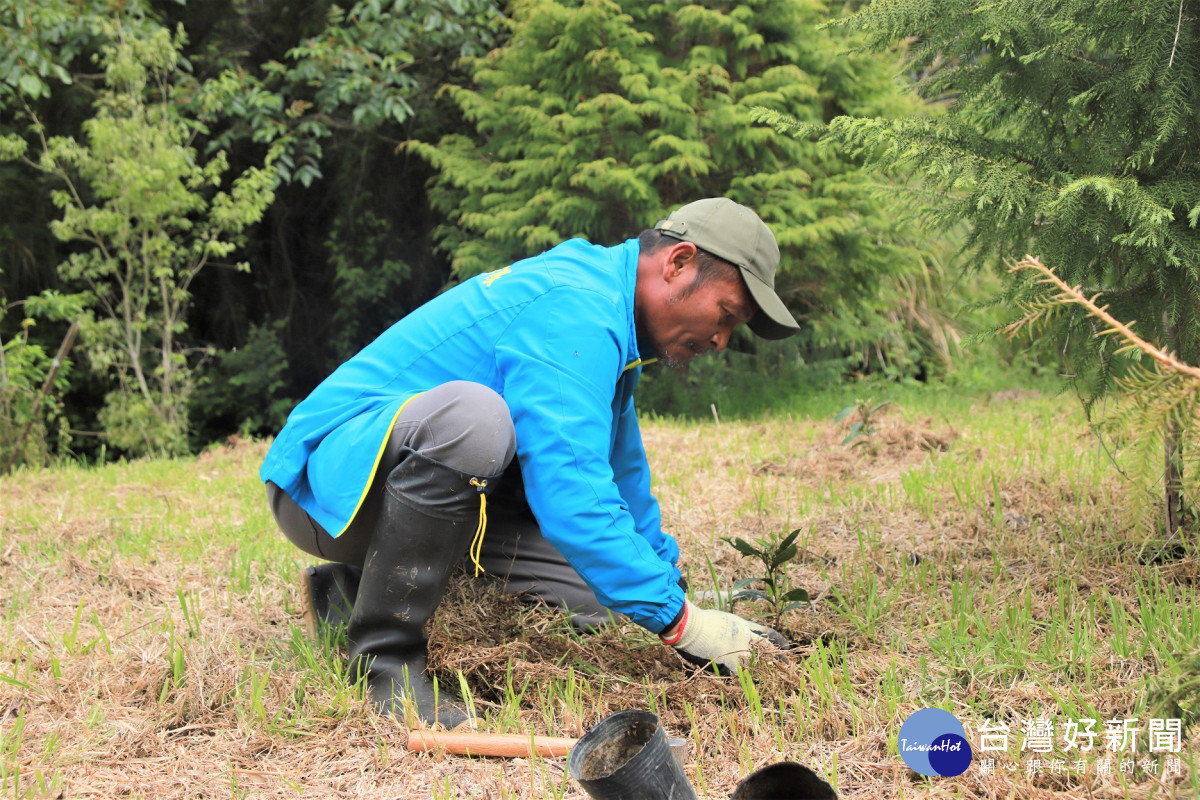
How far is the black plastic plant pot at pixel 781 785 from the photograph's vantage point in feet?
4.97

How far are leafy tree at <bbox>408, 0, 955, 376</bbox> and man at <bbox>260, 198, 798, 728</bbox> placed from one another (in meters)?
4.55

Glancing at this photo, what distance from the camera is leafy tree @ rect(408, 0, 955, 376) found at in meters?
6.83

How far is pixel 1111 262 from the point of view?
2535 mm

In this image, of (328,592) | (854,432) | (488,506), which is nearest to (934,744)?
(488,506)

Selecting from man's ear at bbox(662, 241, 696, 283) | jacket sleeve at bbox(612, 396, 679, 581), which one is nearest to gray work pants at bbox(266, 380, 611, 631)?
jacket sleeve at bbox(612, 396, 679, 581)

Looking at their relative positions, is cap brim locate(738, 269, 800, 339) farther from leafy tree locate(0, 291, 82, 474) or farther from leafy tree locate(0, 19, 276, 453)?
leafy tree locate(0, 19, 276, 453)

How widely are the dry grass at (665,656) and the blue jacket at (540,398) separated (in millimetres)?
365

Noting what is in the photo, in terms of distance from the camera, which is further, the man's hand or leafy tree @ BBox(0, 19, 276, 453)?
leafy tree @ BBox(0, 19, 276, 453)

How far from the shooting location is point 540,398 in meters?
2.09

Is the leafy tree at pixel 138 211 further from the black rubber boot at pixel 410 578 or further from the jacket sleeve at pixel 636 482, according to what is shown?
the black rubber boot at pixel 410 578

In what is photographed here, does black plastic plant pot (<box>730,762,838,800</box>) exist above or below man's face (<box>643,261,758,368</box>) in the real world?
below

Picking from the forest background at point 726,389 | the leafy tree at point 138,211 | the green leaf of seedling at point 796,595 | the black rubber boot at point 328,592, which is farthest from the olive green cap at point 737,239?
the leafy tree at point 138,211

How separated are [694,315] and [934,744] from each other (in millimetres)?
1138

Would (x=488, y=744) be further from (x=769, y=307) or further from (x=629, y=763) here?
(x=769, y=307)
